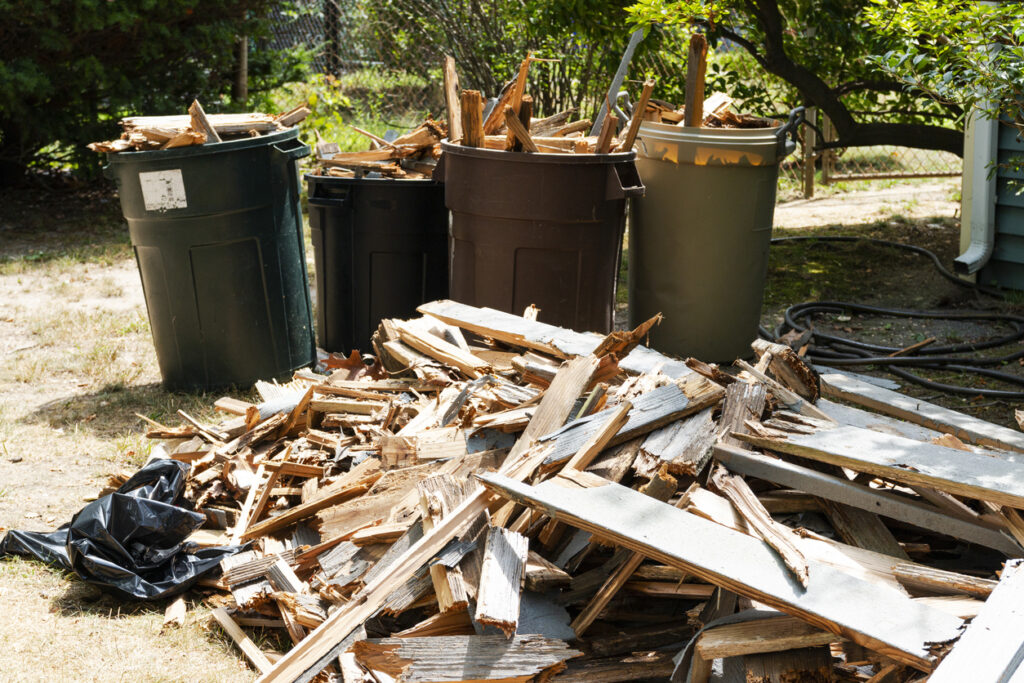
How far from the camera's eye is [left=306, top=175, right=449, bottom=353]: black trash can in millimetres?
5125

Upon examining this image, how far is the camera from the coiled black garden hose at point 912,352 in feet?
16.1

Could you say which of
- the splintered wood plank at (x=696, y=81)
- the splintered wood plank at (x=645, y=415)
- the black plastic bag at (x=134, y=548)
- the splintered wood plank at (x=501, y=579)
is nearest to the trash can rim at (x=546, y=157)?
the splintered wood plank at (x=696, y=81)

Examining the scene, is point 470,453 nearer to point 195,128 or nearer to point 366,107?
point 195,128

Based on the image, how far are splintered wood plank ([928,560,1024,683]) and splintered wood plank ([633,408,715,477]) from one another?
88 cm

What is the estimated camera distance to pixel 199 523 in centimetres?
322

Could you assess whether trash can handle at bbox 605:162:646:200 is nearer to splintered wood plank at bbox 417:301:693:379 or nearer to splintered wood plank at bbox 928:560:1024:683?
splintered wood plank at bbox 417:301:693:379

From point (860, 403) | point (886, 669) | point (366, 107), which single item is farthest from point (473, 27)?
point (886, 669)

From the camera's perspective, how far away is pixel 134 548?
313 centimetres

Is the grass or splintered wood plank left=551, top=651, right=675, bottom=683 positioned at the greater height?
splintered wood plank left=551, top=651, right=675, bottom=683

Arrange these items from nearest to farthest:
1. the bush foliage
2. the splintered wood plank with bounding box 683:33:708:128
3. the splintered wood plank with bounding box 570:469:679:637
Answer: the splintered wood plank with bounding box 570:469:679:637
the splintered wood plank with bounding box 683:33:708:128
the bush foliage

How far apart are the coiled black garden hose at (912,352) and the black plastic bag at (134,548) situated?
363cm

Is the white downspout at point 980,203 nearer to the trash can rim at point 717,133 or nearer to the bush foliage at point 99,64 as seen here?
the trash can rim at point 717,133

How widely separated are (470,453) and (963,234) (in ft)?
16.8

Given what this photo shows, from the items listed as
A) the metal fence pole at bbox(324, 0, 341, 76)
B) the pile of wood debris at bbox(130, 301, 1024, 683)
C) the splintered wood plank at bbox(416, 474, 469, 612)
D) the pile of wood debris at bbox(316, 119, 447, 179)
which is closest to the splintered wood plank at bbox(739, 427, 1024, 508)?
the pile of wood debris at bbox(130, 301, 1024, 683)
